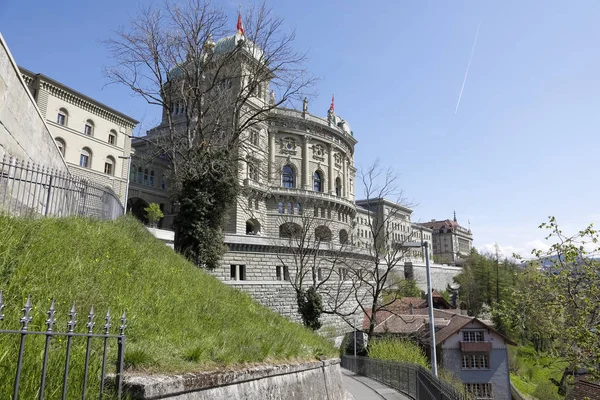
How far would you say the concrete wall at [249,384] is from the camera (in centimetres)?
366

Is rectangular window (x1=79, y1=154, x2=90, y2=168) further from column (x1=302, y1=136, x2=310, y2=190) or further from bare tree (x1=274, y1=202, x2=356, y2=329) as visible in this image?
column (x1=302, y1=136, x2=310, y2=190)

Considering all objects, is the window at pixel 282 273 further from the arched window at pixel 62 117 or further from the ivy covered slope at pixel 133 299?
the ivy covered slope at pixel 133 299

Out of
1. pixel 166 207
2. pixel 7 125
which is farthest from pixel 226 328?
pixel 166 207

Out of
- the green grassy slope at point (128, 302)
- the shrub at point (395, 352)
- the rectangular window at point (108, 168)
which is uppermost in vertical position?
the rectangular window at point (108, 168)

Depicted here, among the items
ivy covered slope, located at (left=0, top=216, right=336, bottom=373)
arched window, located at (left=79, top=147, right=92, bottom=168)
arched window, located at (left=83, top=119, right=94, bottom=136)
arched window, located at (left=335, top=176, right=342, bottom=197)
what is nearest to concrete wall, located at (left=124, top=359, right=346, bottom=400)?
ivy covered slope, located at (left=0, top=216, right=336, bottom=373)

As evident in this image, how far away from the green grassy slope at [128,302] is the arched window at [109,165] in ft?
111

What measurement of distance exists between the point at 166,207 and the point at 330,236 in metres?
19.9

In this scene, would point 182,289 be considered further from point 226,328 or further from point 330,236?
point 330,236

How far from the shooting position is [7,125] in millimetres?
7508

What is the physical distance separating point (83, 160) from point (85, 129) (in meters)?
2.84

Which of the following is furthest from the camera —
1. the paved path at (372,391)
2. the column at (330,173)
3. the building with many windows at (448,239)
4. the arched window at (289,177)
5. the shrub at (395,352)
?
the building with many windows at (448,239)

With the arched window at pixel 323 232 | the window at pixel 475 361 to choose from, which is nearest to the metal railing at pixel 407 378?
the window at pixel 475 361

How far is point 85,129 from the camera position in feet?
123

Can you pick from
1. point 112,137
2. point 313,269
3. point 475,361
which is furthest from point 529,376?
point 112,137
